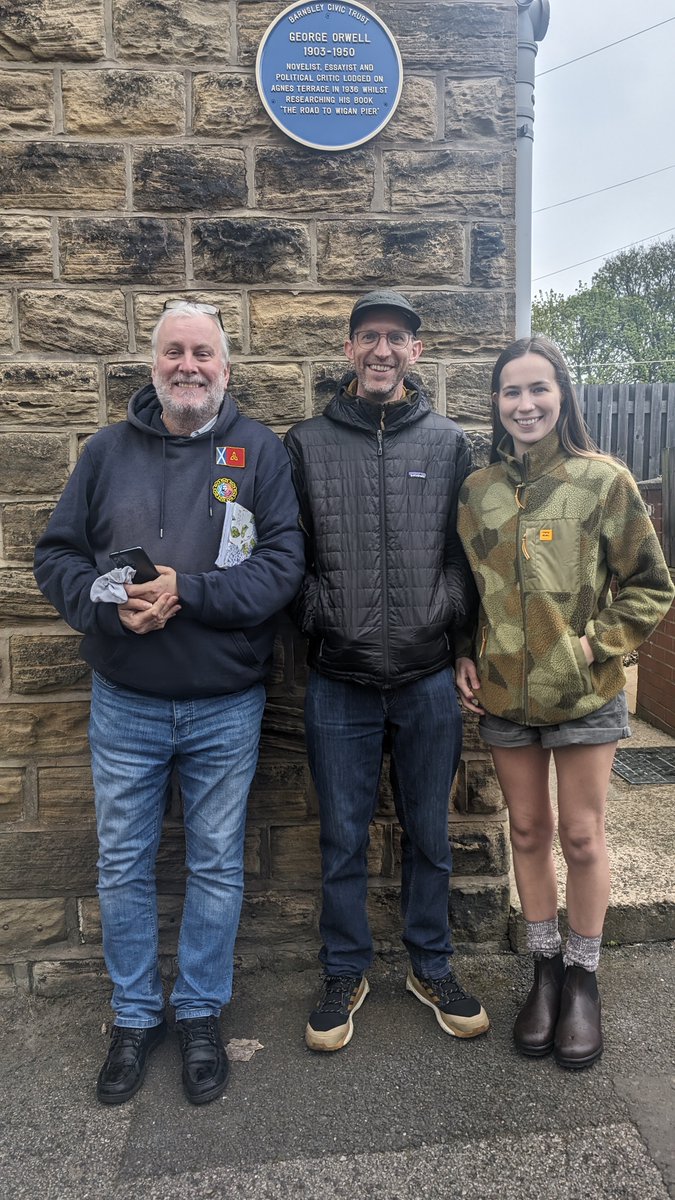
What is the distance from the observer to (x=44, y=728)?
316 centimetres

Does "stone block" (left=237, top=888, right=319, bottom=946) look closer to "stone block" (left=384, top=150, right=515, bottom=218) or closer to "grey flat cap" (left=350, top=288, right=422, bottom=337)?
"grey flat cap" (left=350, top=288, right=422, bottom=337)

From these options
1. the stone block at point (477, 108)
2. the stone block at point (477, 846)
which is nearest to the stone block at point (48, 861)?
the stone block at point (477, 846)

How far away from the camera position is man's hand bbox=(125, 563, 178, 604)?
239cm

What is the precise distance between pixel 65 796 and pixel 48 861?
24 centimetres

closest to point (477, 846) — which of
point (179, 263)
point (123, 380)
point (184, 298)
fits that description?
point (123, 380)

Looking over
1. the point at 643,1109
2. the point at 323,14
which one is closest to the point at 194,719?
the point at 643,1109

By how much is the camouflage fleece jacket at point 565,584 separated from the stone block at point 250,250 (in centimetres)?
114

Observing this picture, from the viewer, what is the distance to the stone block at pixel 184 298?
10.1ft

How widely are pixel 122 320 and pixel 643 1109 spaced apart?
2.95m

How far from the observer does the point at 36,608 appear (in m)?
3.11

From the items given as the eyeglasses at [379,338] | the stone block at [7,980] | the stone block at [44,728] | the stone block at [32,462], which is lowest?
the stone block at [7,980]

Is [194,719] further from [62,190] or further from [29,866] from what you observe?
[62,190]

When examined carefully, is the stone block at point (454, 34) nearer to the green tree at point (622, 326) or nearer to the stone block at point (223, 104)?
the stone block at point (223, 104)

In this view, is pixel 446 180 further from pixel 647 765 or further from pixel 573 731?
pixel 647 765
